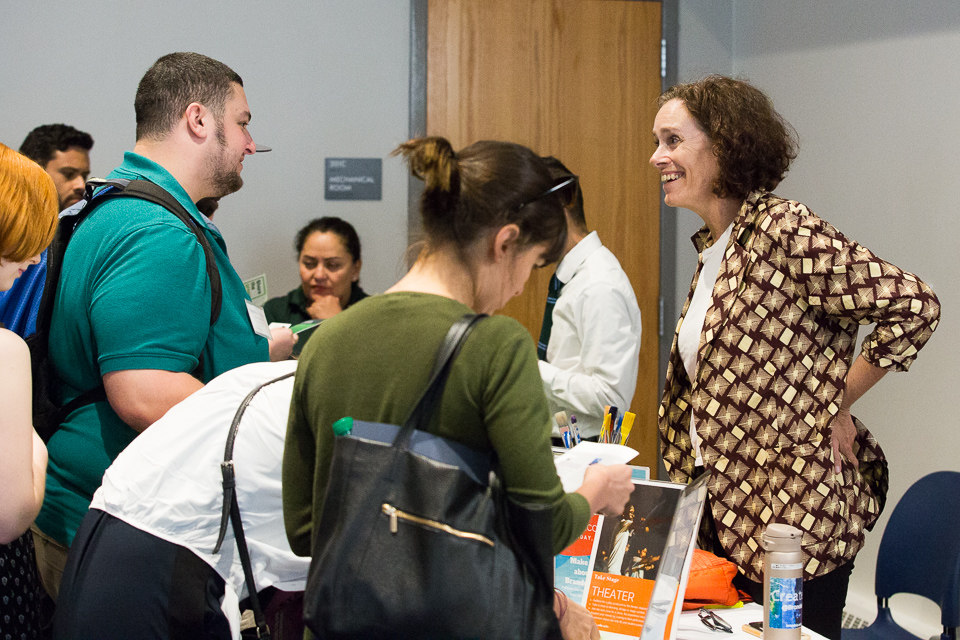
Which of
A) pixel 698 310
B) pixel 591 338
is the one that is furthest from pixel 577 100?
pixel 698 310

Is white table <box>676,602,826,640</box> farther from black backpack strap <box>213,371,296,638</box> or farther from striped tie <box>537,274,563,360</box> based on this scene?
striped tie <box>537,274,563,360</box>

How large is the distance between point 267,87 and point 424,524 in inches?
130

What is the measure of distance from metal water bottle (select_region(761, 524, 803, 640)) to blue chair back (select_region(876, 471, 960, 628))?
96cm

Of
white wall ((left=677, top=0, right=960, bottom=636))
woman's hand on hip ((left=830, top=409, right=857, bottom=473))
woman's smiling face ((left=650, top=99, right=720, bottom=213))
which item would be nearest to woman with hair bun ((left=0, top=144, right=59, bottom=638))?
woman's smiling face ((left=650, top=99, right=720, bottom=213))

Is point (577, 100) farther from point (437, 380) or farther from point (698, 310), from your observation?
point (437, 380)

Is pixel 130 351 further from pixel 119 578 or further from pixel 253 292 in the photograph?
pixel 253 292

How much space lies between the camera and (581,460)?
127cm

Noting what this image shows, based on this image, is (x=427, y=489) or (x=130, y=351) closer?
(x=427, y=489)

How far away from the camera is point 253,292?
8.71 feet

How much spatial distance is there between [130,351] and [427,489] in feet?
2.81

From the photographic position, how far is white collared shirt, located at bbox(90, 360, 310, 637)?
1.31 metres

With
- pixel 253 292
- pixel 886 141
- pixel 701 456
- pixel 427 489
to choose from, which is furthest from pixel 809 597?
pixel 886 141

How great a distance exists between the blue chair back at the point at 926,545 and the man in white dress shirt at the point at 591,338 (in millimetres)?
850

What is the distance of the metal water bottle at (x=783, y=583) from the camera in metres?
1.34
